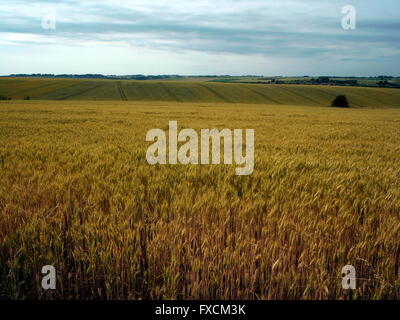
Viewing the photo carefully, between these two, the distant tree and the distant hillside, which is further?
the distant hillside

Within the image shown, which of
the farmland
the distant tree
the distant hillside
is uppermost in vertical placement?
the distant hillside

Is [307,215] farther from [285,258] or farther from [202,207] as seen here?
Answer: [202,207]

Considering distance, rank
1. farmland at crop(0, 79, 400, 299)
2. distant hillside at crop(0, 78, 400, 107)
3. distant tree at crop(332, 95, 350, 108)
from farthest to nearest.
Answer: distant hillside at crop(0, 78, 400, 107) < distant tree at crop(332, 95, 350, 108) < farmland at crop(0, 79, 400, 299)

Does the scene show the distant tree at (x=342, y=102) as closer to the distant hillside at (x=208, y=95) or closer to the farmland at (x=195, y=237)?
the distant hillside at (x=208, y=95)

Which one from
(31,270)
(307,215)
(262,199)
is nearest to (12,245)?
(31,270)

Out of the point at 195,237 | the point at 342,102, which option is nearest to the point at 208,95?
the point at 342,102

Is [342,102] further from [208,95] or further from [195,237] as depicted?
[195,237]

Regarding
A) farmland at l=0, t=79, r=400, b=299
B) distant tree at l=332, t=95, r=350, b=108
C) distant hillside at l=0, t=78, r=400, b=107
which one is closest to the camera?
farmland at l=0, t=79, r=400, b=299

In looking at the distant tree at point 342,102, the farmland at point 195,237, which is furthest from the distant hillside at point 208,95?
the farmland at point 195,237

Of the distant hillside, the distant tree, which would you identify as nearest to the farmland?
the distant hillside

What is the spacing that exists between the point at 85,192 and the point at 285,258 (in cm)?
237

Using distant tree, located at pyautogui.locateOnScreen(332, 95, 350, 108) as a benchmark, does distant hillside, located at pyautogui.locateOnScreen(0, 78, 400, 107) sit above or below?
above

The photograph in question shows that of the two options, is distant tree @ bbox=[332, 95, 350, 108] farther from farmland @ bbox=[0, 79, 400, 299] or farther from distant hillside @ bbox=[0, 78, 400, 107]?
farmland @ bbox=[0, 79, 400, 299]

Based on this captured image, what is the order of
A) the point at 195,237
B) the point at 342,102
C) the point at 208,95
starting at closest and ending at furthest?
the point at 195,237 < the point at 342,102 < the point at 208,95
